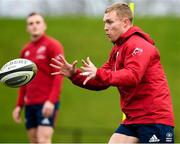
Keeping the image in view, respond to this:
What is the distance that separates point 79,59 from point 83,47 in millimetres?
358

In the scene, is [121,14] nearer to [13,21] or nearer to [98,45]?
[98,45]

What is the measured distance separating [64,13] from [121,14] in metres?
9.52

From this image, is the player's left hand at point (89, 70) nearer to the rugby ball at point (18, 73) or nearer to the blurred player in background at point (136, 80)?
the blurred player in background at point (136, 80)

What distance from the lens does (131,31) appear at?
668 centimetres

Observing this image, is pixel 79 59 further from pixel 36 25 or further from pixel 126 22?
pixel 126 22

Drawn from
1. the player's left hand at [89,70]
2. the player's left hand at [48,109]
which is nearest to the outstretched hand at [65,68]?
the player's left hand at [89,70]

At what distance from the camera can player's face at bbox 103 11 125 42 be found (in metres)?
6.73

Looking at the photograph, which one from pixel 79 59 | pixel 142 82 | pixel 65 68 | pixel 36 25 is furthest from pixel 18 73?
pixel 79 59

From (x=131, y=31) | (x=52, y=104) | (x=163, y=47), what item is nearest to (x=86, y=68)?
(x=131, y=31)

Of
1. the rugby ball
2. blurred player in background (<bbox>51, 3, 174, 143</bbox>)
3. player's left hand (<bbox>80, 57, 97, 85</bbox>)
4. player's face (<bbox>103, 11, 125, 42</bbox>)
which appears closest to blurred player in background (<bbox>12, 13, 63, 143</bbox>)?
the rugby ball

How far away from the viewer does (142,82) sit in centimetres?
658

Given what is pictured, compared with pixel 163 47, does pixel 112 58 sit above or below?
below

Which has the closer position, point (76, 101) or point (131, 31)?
point (131, 31)

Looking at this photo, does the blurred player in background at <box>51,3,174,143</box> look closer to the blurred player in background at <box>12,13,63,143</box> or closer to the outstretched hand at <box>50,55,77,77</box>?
the outstretched hand at <box>50,55,77,77</box>
